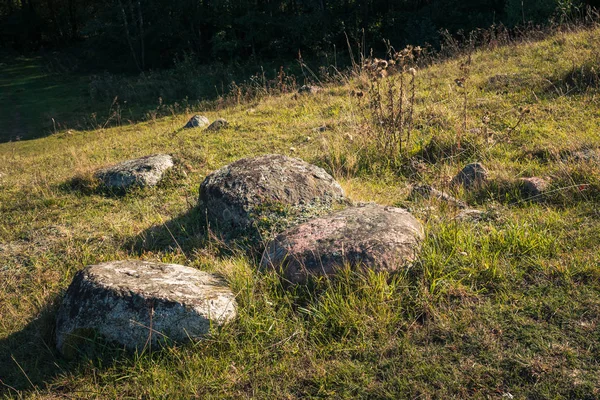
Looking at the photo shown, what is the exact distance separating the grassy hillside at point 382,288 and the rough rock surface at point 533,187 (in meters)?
0.07

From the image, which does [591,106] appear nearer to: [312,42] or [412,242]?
[412,242]

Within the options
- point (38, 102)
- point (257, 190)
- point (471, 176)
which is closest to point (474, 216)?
point (471, 176)

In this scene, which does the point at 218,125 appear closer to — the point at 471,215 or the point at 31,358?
the point at 471,215

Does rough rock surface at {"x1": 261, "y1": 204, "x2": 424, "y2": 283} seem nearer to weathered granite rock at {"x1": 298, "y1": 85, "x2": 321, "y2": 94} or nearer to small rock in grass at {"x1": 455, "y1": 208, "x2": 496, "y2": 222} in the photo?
small rock in grass at {"x1": 455, "y1": 208, "x2": 496, "y2": 222}

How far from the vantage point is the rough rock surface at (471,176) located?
16.6 feet

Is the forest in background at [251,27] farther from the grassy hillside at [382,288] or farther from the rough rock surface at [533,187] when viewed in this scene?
the rough rock surface at [533,187]

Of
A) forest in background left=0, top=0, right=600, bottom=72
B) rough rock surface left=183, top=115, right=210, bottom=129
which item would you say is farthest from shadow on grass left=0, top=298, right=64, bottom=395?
forest in background left=0, top=0, right=600, bottom=72

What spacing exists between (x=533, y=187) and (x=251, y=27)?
2271 centimetres

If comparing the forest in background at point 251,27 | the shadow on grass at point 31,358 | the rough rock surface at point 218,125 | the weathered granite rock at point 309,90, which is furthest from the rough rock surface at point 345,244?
the forest in background at point 251,27

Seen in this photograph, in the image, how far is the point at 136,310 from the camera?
121 inches

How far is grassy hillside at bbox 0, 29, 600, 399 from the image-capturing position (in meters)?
2.75

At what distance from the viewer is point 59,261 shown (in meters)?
4.60

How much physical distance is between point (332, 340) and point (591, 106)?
6003mm

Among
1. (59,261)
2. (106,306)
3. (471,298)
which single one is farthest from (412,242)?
(59,261)
